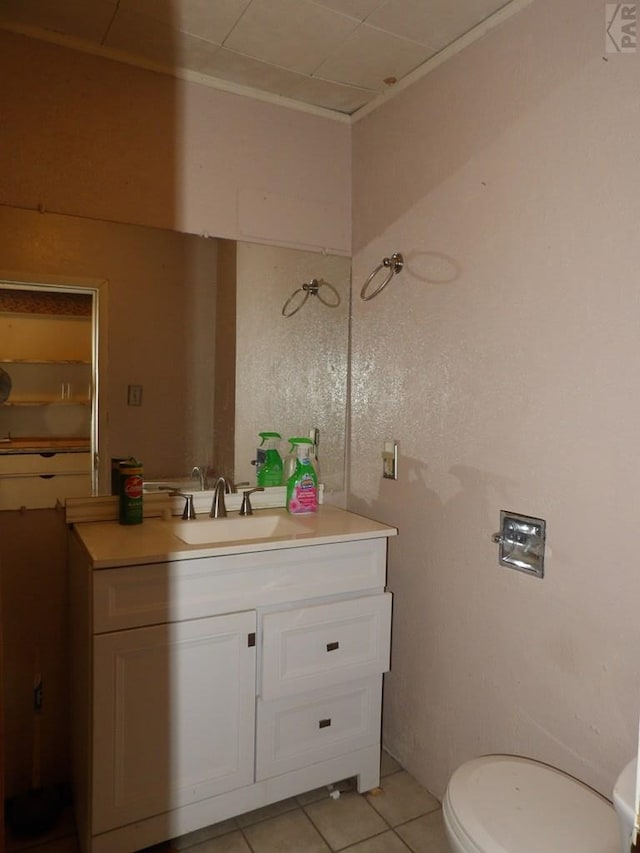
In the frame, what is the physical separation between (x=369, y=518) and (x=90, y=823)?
118 centimetres

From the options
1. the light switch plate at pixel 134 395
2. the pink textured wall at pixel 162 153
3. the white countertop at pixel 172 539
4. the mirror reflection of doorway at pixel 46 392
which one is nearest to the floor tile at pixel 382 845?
the white countertop at pixel 172 539

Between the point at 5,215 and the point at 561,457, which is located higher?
the point at 5,215

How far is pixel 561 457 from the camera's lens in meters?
1.38

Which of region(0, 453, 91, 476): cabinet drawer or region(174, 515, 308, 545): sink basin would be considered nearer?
region(0, 453, 91, 476): cabinet drawer

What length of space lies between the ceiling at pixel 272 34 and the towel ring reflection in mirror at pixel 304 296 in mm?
651

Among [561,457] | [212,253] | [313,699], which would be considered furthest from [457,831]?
[212,253]

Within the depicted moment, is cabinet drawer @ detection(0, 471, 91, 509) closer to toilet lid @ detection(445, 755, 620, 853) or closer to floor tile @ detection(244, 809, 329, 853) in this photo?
floor tile @ detection(244, 809, 329, 853)

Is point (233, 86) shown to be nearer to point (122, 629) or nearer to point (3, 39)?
point (3, 39)

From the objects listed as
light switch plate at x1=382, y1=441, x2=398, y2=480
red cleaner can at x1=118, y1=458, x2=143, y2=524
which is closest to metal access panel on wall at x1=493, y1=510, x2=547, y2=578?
light switch plate at x1=382, y1=441, x2=398, y2=480

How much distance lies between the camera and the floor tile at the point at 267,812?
5.48 ft

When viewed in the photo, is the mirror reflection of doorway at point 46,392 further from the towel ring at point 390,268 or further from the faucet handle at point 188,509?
the towel ring at point 390,268

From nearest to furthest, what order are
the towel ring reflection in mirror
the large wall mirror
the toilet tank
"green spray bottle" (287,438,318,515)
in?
the toilet tank < the large wall mirror < "green spray bottle" (287,438,318,515) < the towel ring reflection in mirror

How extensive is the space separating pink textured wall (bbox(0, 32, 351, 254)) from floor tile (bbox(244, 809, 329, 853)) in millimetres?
1832

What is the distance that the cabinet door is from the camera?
1408mm
